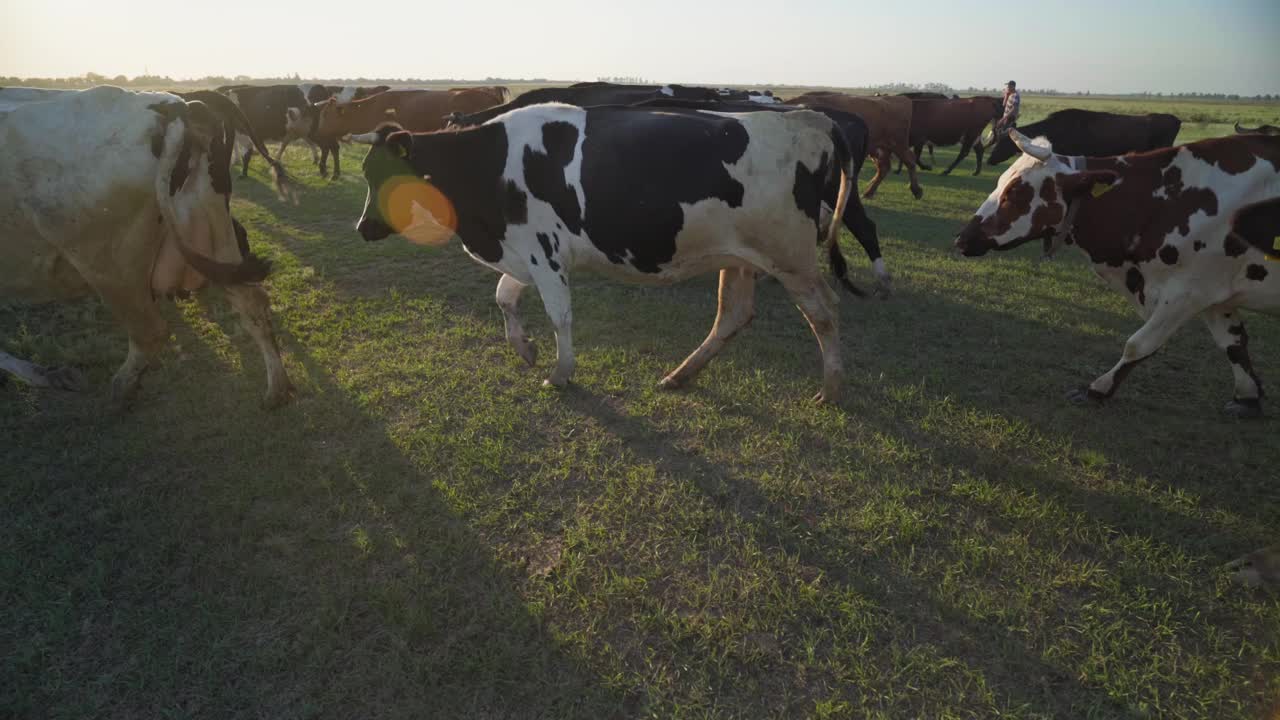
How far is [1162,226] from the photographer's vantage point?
461cm

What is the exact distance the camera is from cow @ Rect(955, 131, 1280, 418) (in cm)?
443

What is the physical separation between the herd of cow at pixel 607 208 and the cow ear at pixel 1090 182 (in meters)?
0.01

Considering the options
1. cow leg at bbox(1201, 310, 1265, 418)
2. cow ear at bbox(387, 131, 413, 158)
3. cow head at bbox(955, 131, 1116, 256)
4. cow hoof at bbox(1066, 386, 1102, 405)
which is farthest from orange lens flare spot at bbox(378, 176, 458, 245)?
cow leg at bbox(1201, 310, 1265, 418)

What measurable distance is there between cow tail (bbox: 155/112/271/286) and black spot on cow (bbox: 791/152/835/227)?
12.1ft

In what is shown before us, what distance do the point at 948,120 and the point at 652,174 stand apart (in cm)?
1722

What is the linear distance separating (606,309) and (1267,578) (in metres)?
5.37

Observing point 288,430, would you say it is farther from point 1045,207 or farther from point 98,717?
point 1045,207

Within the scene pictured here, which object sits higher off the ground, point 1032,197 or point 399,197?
point 1032,197

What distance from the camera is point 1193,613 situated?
309cm

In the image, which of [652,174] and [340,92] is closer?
[652,174]

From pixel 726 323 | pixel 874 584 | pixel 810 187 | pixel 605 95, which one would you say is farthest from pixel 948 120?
pixel 874 584

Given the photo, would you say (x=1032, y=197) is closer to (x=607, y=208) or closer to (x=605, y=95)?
(x=607, y=208)

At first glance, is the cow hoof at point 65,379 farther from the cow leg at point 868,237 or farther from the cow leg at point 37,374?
the cow leg at point 868,237

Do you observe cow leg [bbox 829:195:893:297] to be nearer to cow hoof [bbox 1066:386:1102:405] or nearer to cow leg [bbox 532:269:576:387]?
cow hoof [bbox 1066:386:1102:405]
